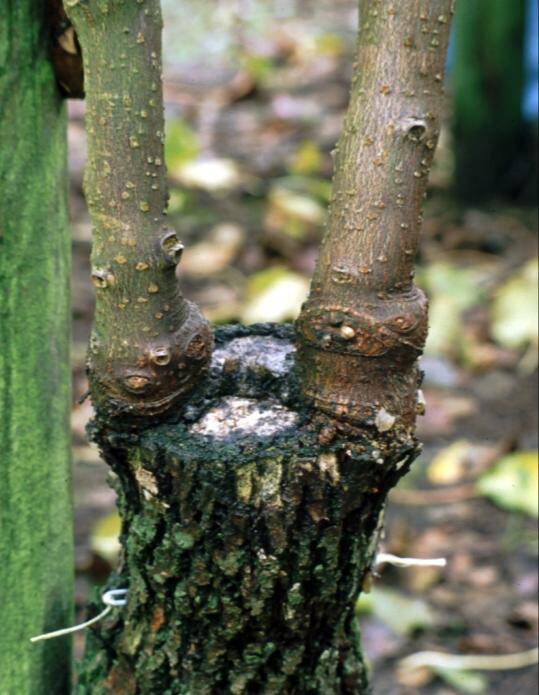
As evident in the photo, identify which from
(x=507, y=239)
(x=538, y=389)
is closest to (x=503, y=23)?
(x=507, y=239)

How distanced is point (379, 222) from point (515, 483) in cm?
152

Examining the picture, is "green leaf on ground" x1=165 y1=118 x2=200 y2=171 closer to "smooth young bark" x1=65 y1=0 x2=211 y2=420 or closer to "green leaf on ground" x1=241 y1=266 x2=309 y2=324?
"green leaf on ground" x1=241 y1=266 x2=309 y2=324

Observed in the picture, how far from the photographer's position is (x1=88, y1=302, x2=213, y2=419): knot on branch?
0.93 meters

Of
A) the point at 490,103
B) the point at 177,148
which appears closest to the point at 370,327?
the point at 177,148

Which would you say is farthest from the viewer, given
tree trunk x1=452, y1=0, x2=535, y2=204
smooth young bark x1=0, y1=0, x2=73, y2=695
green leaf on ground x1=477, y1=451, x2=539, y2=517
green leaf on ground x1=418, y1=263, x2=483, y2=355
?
tree trunk x1=452, y1=0, x2=535, y2=204

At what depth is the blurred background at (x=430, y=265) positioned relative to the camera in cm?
211

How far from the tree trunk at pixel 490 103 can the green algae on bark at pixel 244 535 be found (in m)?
2.94

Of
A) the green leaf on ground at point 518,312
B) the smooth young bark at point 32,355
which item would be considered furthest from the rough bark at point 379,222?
the green leaf on ground at point 518,312

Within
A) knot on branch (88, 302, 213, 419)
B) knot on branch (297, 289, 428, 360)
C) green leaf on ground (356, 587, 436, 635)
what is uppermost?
knot on branch (297, 289, 428, 360)

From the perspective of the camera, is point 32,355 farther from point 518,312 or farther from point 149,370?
point 518,312

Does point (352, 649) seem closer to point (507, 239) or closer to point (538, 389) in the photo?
point (538, 389)

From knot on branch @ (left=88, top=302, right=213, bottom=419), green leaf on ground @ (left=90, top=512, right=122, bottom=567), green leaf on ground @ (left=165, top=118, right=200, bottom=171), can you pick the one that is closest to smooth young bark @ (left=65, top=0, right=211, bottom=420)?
knot on branch @ (left=88, top=302, right=213, bottom=419)

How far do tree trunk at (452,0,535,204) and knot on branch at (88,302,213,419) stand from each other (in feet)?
10.0

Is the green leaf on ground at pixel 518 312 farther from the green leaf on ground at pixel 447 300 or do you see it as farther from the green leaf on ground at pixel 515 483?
the green leaf on ground at pixel 515 483
